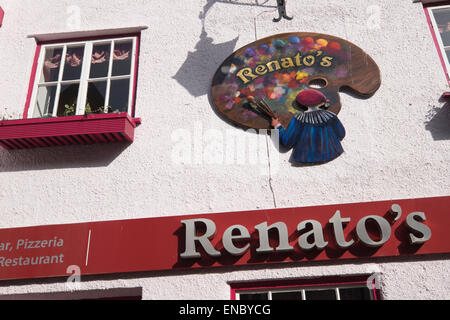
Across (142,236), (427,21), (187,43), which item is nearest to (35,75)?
(187,43)

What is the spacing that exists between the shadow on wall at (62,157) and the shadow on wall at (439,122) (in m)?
3.97

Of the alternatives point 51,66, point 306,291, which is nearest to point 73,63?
point 51,66

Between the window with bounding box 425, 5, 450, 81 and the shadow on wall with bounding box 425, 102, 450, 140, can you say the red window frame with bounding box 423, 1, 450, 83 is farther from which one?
the shadow on wall with bounding box 425, 102, 450, 140

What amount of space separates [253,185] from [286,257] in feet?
3.26

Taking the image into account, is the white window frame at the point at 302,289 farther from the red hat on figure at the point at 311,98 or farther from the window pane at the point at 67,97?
the window pane at the point at 67,97

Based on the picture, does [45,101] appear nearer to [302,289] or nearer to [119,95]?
[119,95]

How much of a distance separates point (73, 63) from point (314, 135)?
12.5 ft

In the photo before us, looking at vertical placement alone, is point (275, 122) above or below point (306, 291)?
above

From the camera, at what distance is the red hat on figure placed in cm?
530

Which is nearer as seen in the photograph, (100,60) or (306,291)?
(306,291)

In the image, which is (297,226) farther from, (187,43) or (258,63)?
(187,43)

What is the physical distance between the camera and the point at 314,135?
5141 millimetres

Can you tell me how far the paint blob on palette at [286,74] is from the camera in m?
5.38

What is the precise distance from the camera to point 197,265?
4.59 meters
